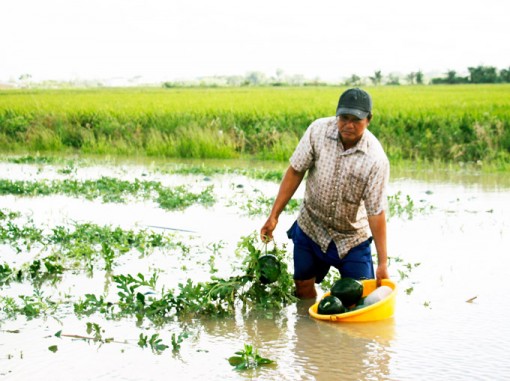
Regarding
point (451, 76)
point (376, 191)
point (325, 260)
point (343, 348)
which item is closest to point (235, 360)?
point (343, 348)

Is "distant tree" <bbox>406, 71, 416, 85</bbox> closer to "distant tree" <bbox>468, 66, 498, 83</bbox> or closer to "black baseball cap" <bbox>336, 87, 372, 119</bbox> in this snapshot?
"distant tree" <bbox>468, 66, 498, 83</bbox>

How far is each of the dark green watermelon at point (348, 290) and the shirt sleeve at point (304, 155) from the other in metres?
0.75

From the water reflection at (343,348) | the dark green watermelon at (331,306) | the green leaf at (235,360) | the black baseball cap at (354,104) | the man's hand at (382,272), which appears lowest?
the water reflection at (343,348)

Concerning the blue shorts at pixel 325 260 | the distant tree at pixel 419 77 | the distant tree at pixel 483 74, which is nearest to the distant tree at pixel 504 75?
the distant tree at pixel 483 74

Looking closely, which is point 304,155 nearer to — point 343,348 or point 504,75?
point 343,348

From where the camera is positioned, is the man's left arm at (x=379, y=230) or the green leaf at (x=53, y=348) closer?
the green leaf at (x=53, y=348)

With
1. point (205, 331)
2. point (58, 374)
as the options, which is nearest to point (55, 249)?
point (205, 331)

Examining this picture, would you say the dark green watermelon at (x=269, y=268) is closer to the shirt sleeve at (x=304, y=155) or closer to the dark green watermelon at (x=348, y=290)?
the dark green watermelon at (x=348, y=290)

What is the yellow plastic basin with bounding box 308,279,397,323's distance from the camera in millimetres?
5252

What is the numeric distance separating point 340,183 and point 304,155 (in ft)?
0.96

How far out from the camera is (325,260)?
558 cm

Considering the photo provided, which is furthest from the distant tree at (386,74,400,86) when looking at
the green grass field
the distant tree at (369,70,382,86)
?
the green grass field

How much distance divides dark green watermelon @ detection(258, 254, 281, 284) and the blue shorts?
15 centimetres

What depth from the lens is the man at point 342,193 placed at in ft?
16.9
